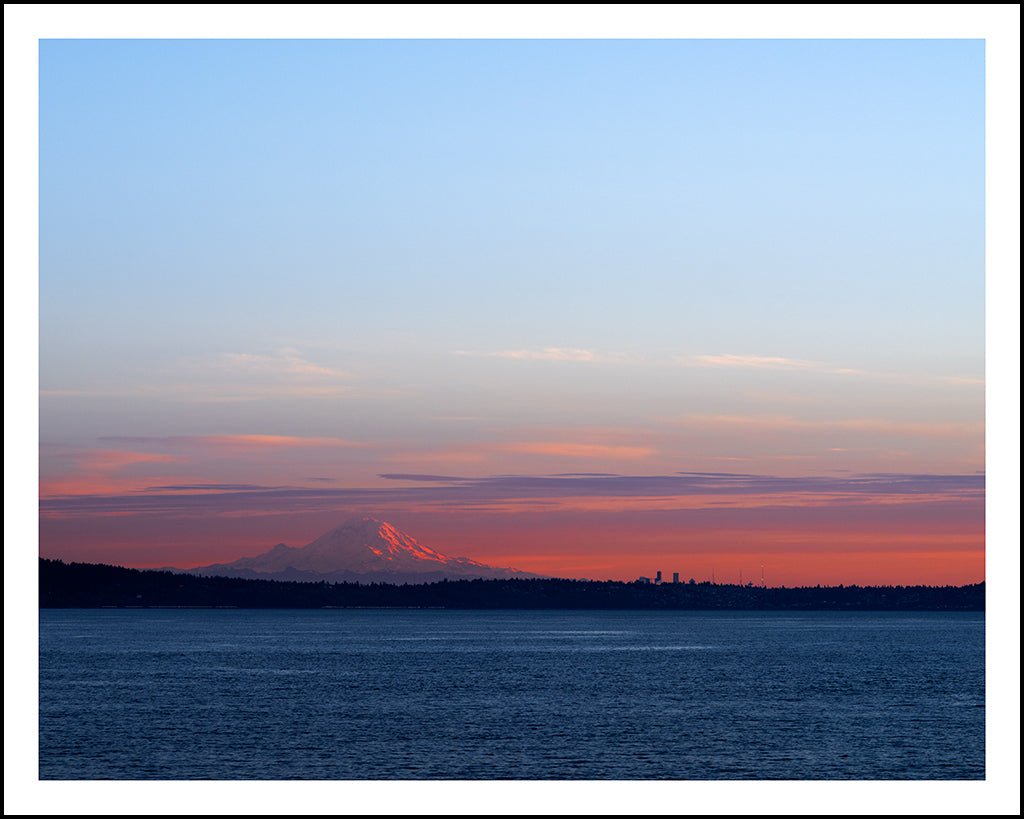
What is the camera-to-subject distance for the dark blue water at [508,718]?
156 ft

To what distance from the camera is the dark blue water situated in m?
47.6

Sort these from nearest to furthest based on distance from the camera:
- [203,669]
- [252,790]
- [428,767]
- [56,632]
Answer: [252,790]
[428,767]
[203,669]
[56,632]

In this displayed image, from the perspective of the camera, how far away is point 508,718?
63.2 metres

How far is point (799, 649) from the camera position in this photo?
154 metres

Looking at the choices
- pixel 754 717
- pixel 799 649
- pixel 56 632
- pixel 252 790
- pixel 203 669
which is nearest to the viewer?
pixel 252 790

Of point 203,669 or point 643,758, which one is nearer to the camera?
point 643,758

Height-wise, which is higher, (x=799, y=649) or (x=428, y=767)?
(x=428, y=767)

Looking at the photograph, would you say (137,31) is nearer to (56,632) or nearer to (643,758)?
(643,758)

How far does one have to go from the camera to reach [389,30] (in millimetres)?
13773

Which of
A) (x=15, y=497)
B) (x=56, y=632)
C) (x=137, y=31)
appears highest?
(x=137, y=31)

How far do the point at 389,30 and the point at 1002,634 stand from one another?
10110mm

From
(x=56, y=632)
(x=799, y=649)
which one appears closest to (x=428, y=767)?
(x=799, y=649)

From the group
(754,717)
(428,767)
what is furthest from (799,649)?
(428,767)

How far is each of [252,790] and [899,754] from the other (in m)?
45.0
